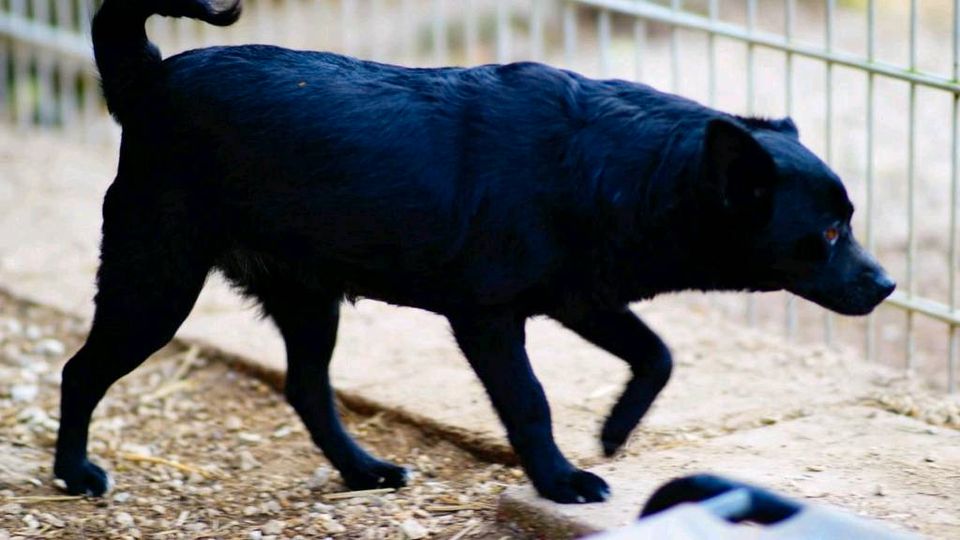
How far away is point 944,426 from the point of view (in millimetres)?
4535

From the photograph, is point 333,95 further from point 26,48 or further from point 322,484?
point 26,48

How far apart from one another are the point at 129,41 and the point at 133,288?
0.64m

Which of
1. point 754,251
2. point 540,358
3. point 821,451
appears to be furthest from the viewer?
point 540,358

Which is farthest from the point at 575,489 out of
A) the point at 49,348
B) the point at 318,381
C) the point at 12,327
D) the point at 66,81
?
the point at 66,81

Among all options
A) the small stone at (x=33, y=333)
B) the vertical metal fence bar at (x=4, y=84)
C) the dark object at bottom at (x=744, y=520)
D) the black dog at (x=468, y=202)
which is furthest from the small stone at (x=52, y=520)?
the vertical metal fence bar at (x=4, y=84)

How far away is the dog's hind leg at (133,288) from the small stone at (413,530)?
814 millimetres

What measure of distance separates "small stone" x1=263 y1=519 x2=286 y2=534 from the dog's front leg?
735 millimetres

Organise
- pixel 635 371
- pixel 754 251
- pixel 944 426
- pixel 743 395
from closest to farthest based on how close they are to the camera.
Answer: pixel 754 251 → pixel 635 371 → pixel 944 426 → pixel 743 395

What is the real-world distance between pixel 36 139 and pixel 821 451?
5.69 meters

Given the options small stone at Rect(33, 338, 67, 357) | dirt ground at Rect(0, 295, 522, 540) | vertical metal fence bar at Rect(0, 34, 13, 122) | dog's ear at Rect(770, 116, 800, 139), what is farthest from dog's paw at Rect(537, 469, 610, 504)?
vertical metal fence bar at Rect(0, 34, 13, 122)

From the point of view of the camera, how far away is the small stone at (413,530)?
386 centimetres

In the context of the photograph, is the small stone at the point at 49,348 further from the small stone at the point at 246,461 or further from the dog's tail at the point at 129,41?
the dog's tail at the point at 129,41

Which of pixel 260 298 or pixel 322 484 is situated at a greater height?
pixel 260 298

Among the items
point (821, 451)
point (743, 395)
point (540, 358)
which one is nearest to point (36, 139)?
point (540, 358)
